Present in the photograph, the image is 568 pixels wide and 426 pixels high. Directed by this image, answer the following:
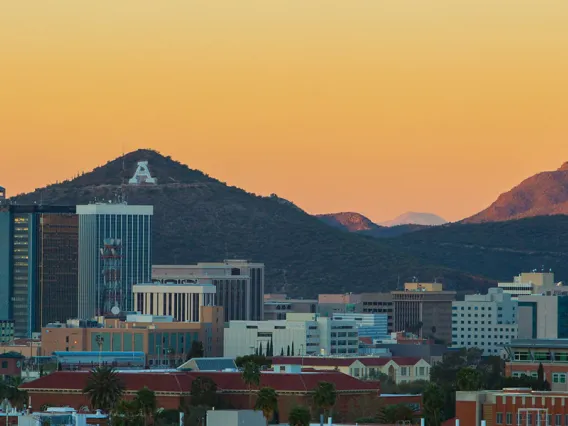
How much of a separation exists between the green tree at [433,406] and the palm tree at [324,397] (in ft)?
47.9

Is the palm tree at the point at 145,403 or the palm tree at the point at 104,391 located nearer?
the palm tree at the point at 145,403

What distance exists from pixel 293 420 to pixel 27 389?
51530 mm

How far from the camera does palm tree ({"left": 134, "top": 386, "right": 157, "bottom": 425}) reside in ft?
547

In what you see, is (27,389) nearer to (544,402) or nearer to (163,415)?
(163,415)

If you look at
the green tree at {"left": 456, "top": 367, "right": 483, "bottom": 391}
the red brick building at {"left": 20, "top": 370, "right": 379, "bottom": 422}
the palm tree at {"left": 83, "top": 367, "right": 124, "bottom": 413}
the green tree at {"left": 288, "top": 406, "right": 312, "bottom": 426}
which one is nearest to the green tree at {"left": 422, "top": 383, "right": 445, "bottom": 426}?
the green tree at {"left": 456, "top": 367, "right": 483, "bottom": 391}

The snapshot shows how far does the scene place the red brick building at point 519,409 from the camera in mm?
130750

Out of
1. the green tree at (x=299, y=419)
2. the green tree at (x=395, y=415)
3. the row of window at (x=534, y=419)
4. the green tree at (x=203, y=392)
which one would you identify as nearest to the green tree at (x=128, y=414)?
the green tree at (x=299, y=419)

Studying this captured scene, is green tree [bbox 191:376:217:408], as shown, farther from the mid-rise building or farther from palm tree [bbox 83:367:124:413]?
the mid-rise building

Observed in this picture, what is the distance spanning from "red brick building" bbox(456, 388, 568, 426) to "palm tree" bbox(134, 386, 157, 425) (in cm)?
4019

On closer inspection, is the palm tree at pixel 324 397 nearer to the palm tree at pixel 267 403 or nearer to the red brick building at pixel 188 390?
the red brick building at pixel 188 390

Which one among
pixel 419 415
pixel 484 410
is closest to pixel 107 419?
pixel 419 415

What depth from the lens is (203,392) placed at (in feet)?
629

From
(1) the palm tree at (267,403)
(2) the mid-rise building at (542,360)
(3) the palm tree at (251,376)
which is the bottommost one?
(1) the palm tree at (267,403)

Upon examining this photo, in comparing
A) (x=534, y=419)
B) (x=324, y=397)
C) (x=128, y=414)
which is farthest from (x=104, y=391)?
(x=534, y=419)
